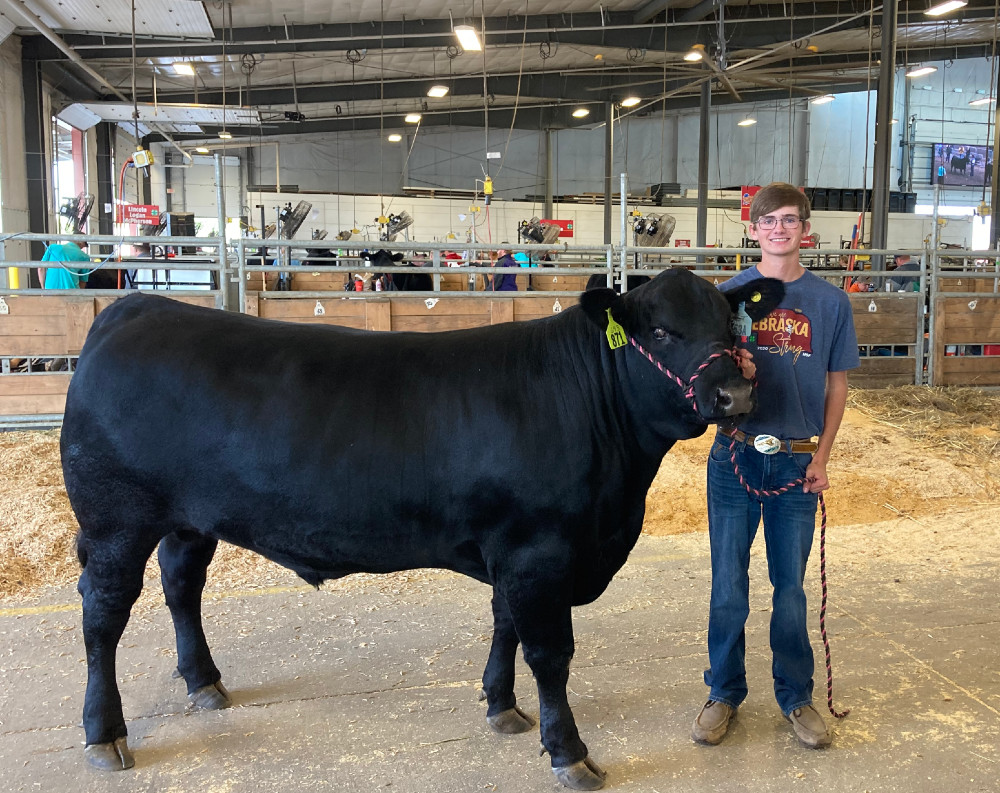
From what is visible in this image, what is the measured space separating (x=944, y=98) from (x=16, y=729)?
32135 millimetres

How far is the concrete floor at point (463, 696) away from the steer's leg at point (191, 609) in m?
0.09

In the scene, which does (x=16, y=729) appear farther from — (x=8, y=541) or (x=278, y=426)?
(x=8, y=541)

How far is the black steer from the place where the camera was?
2479 mm

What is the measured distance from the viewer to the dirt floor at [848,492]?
4.39 meters

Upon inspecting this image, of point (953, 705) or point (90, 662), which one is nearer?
point (90, 662)

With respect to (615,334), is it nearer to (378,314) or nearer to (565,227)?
(378,314)

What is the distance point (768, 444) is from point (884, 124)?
12.1 metres

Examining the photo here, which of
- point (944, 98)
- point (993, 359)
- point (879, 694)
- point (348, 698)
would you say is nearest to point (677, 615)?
point (879, 694)

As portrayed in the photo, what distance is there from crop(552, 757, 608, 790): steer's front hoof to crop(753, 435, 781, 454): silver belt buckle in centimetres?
116

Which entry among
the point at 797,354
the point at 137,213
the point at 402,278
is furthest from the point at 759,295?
the point at 137,213

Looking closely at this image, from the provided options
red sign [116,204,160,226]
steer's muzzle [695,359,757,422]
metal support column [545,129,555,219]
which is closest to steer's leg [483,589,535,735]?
steer's muzzle [695,359,757,422]

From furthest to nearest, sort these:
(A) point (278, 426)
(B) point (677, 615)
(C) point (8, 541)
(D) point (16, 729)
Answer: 1. (C) point (8, 541)
2. (B) point (677, 615)
3. (D) point (16, 729)
4. (A) point (278, 426)

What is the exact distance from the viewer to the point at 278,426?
102 inches

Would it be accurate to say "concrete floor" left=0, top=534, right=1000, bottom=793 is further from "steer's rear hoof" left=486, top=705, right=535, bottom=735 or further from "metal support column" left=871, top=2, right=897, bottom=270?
"metal support column" left=871, top=2, right=897, bottom=270
